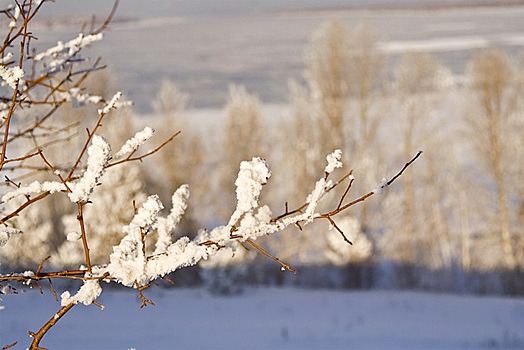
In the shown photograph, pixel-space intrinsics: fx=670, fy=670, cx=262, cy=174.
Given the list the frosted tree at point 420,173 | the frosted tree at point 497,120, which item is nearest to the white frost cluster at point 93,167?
the frosted tree at point 497,120

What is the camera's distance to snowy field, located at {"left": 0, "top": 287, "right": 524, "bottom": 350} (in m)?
9.30

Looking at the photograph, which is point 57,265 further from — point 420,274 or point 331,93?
point 420,274

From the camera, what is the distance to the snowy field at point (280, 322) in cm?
930

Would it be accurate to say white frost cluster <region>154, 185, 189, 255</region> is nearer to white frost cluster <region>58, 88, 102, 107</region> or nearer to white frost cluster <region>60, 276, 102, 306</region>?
white frost cluster <region>60, 276, 102, 306</region>

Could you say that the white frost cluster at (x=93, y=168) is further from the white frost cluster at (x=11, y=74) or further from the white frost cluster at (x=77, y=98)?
the white frost cluster at (x=77, y=98)

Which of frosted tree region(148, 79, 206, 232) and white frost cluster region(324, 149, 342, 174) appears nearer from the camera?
white frost cluster region(324, 149, 342, 174)

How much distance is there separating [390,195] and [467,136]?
14.1 feet

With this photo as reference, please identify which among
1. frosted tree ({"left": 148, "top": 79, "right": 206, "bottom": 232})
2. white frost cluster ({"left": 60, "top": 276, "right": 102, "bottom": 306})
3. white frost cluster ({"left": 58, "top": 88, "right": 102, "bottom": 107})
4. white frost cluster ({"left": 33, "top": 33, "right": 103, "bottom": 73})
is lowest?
white frost cluster ({"left": 60, "top": 276, "right": 102, "bottom": 306})

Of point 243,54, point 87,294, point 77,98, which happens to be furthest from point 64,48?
point 243,54

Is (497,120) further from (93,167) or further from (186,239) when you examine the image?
(93,167)

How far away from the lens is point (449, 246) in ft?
95.1

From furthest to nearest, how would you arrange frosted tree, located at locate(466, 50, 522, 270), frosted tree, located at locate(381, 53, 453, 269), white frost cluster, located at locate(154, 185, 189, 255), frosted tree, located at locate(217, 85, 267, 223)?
frosted tree, located at locate(217, 85, 267, 223)
frosted tree, located at locate(381, 53, 453, 269)
frosted tree, located at locate(466, 50, 522, 270)
white frost cluster, located at locate(154, 185, 189, 255)

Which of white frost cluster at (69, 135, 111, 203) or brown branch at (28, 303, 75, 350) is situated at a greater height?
white frost cluster at (69, 135, 111, 203)

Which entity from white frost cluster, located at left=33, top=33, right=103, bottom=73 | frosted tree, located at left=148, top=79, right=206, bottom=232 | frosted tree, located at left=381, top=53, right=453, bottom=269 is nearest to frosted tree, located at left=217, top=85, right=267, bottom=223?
frosted tree, located at left=148, top=79, right=206, bottom=232
